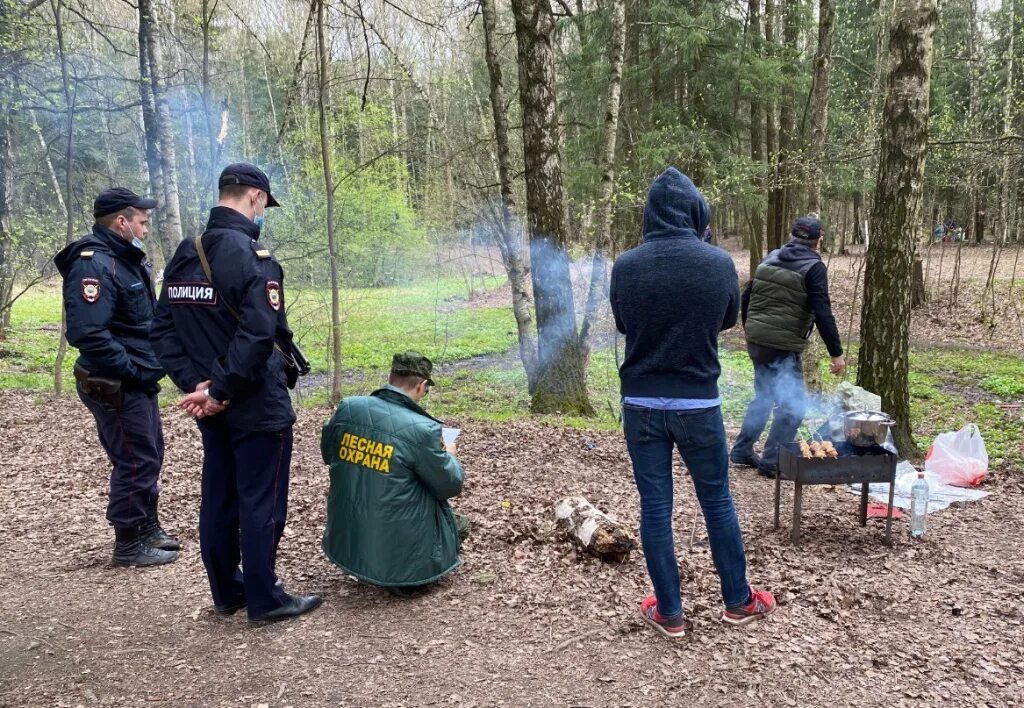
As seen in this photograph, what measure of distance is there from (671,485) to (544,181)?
537 centimetres

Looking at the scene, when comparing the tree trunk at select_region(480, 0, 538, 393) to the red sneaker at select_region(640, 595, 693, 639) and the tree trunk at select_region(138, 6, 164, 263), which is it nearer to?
the tree trunk at select_region(138, 6, 164, 263)

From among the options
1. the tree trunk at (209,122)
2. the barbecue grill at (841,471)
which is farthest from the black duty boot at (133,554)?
the tree trunk at (209,122)

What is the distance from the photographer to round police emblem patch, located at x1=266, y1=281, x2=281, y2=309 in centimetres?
299

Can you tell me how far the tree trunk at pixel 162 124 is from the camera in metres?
8.64

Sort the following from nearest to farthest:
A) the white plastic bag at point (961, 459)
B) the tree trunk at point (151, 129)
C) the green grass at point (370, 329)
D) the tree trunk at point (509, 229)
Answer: the white plastic bag at point (961, 459), the tree trunk at point (151, 129), the tree trunk at point (509, 229), the green grass at point (370, 329)

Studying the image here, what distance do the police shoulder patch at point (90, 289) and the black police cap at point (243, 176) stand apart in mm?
1261

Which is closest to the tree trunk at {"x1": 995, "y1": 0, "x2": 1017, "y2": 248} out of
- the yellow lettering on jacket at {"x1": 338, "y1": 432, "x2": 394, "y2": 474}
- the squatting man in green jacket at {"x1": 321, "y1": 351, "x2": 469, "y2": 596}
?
the squatting man in green jacket at {"x1": 321, "y1": 351, "x2": 469, "y2": 596}

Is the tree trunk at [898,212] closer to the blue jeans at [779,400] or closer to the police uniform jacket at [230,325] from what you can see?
the blue jeans at [779,400]

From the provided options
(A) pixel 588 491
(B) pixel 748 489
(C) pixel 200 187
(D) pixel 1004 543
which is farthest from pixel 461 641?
(C) pixel 200 187

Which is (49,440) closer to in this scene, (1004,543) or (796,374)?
(796,374)

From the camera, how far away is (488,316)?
826 inches

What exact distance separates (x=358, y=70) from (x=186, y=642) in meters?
13.1

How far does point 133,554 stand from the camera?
412cm

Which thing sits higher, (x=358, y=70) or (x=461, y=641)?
(x=358, y=70)
